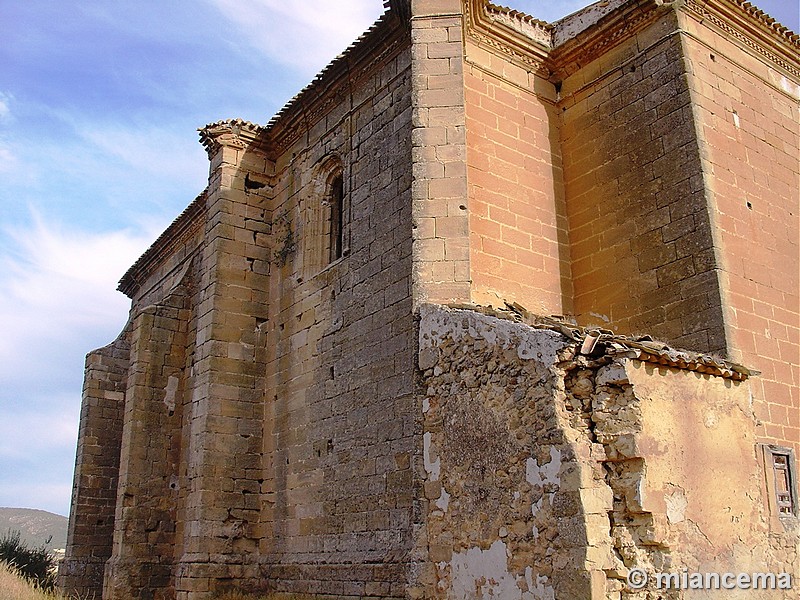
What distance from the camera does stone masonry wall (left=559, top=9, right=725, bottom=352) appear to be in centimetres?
789

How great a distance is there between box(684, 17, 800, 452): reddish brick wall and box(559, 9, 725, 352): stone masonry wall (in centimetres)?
19

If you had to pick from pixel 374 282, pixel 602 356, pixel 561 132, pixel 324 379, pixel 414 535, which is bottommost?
pixel 414 535

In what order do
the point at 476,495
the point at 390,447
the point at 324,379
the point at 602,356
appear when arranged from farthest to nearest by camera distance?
the point at 324,379, the point at 390,447, the point at 476,495, the point at 602,356

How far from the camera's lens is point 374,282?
9.23m

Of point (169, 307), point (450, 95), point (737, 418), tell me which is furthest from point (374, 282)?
point (169, 307)

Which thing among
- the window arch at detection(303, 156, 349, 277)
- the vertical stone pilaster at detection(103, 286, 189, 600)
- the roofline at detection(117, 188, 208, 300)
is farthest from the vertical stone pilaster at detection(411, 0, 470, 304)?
the vertical stone pilaster at detection(103, 286, 189, 600)

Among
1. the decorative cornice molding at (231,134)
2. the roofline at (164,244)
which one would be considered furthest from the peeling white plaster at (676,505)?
the roofline at (164,244)

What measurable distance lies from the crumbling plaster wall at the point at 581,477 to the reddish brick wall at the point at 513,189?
80.8 inches

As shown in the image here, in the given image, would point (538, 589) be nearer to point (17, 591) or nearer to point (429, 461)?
point (429, 461)

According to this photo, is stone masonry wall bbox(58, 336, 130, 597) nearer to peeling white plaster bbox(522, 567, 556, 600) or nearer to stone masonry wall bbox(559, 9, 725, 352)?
stone masonry wall bbox(559, 9, 725, 352)

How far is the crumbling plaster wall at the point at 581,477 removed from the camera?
543 cm

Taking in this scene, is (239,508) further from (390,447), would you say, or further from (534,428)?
(534,428)

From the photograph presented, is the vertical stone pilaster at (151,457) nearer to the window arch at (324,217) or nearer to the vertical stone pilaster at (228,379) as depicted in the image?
the vertical stone pilaster at (228,379)

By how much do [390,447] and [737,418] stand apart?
3.57m
